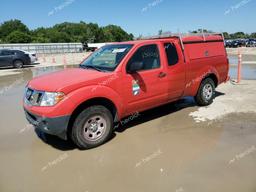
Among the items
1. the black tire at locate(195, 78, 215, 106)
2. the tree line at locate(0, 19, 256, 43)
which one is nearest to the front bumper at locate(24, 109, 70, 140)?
the black tire at locate(195, 78, 215, 106)

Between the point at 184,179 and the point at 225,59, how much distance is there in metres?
4.78

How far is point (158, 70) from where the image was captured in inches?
214

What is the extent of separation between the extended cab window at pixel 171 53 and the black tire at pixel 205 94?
132 cm

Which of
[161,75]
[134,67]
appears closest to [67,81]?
[134,67]

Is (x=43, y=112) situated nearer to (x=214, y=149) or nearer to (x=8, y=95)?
(x=214, y=149)

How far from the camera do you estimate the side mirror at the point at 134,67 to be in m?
4.91

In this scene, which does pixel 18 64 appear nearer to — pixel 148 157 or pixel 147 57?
pixel 147 57

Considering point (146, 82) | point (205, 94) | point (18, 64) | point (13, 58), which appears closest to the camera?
point (146, 82)

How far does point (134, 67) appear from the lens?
492cm

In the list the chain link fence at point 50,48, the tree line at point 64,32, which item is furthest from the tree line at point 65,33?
the chain link fence at point 50,48

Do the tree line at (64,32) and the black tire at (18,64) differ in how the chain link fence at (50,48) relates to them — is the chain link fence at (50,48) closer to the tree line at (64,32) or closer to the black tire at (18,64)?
the tree line at (64,32)

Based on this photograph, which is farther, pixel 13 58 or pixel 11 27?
pixel 11 27

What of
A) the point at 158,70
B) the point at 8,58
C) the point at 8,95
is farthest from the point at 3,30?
the point at 158,70

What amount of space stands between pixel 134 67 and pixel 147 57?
64 centimetres
